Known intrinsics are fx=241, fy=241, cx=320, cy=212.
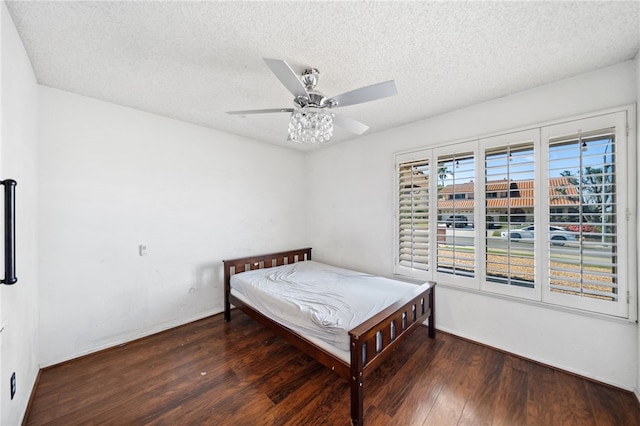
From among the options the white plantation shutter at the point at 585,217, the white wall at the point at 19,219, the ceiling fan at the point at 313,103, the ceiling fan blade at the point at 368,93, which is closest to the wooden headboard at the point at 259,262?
the white wall at the point at 19,219

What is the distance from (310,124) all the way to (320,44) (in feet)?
1.67

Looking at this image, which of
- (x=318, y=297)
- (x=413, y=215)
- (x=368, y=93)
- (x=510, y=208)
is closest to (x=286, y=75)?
(x=368, y=93)

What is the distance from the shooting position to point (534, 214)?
218 cm

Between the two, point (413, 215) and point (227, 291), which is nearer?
point (413, 215)

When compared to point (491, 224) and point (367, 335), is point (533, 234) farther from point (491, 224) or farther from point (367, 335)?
point (367, 335)

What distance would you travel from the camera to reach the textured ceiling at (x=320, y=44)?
136 centimetres

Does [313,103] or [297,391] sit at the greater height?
[313,103]

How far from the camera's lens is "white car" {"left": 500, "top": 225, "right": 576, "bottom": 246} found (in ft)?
6.66

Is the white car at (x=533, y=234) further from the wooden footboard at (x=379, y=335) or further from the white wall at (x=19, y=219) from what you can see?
the white wall at (x=19, y=219)

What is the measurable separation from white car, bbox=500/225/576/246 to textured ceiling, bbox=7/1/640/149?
Answer: 1.29 m

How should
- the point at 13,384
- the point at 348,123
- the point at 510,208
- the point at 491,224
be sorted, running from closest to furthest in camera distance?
1. the point at 13,384
2. the point at 348,123
3. the point at 510,208
4. the point at 491,224

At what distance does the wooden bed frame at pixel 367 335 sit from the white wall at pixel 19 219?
5.31 feet

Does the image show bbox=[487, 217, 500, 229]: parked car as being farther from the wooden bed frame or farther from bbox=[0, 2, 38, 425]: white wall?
bbox=[0, 2, 38, 425]: white wall

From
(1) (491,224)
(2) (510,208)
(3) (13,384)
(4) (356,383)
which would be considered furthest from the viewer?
(1) (491,224)
